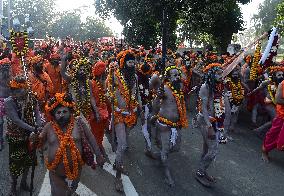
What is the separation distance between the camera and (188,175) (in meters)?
7.62

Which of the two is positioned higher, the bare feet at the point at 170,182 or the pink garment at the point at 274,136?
the pink garment at the point at 274,136

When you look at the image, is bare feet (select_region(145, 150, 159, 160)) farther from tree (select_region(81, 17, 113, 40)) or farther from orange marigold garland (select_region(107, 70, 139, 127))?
tree (select_region(81, 17, 113, 40))

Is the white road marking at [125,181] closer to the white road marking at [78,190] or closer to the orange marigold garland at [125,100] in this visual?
the white road marking at [78,190]

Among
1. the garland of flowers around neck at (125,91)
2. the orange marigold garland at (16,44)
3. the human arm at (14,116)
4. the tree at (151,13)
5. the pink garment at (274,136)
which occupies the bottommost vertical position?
the pink garment at (274,136)

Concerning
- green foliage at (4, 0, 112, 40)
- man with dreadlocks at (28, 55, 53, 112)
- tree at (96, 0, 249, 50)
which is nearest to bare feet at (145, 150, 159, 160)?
man with dreadlocks at (28, 55, 53, 112)

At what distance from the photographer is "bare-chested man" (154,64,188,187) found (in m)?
7.09

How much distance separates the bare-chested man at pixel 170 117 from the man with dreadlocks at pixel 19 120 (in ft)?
6.93

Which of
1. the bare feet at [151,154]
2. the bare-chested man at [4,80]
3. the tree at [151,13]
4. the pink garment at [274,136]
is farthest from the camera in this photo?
the tree at [151,13]

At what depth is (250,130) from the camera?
11383mm

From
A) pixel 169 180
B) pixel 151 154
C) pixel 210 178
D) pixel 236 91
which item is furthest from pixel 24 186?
pixel 236 91

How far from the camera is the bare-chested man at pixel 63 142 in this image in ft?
16.5

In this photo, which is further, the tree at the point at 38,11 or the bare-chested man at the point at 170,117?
the tree at the point at 38,11

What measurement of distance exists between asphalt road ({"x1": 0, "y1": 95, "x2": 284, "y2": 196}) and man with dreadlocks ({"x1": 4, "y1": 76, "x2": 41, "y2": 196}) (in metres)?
0.60

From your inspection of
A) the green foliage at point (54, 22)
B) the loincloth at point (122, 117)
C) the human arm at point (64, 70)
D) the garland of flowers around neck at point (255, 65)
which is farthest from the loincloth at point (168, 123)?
the green foliage at point (54, 22)
